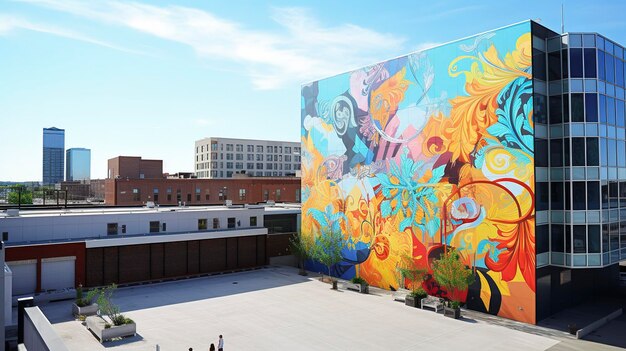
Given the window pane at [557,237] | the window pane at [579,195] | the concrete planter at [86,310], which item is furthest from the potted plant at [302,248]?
the window pane at [579,195]

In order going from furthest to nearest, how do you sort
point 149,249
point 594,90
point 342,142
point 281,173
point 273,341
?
point 281,173 → point 342,142 → point 149,249 → point 594,90 → point 273,341

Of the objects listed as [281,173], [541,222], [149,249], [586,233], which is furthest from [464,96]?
[281,173]

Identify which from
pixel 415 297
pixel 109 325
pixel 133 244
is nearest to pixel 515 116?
pixel 415 297

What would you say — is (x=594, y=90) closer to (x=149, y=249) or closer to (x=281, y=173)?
(x=149, y=249)

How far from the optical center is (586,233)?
31.4 meters

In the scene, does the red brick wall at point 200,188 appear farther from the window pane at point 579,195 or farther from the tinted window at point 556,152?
the window pane at point 579,195

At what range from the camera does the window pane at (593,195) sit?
3145 cm

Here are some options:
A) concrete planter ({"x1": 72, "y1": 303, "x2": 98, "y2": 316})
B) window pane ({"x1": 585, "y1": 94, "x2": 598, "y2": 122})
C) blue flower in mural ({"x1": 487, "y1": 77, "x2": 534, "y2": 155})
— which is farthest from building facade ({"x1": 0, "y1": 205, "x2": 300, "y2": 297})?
window pane ({"x1": 585, "y1": 94, "x2": 598, "y2": 122})

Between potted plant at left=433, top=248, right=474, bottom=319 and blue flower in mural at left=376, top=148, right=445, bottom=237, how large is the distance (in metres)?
3.21

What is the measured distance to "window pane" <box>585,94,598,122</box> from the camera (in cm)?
3139

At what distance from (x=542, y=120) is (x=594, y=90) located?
388 cm

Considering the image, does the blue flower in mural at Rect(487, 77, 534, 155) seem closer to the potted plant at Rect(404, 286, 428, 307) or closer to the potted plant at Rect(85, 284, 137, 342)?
the potted plant at Rect(404, 286, 428, 307)

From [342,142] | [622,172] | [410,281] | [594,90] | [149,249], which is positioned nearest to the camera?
[594,90]

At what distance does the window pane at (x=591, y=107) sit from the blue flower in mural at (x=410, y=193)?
10.5 m
